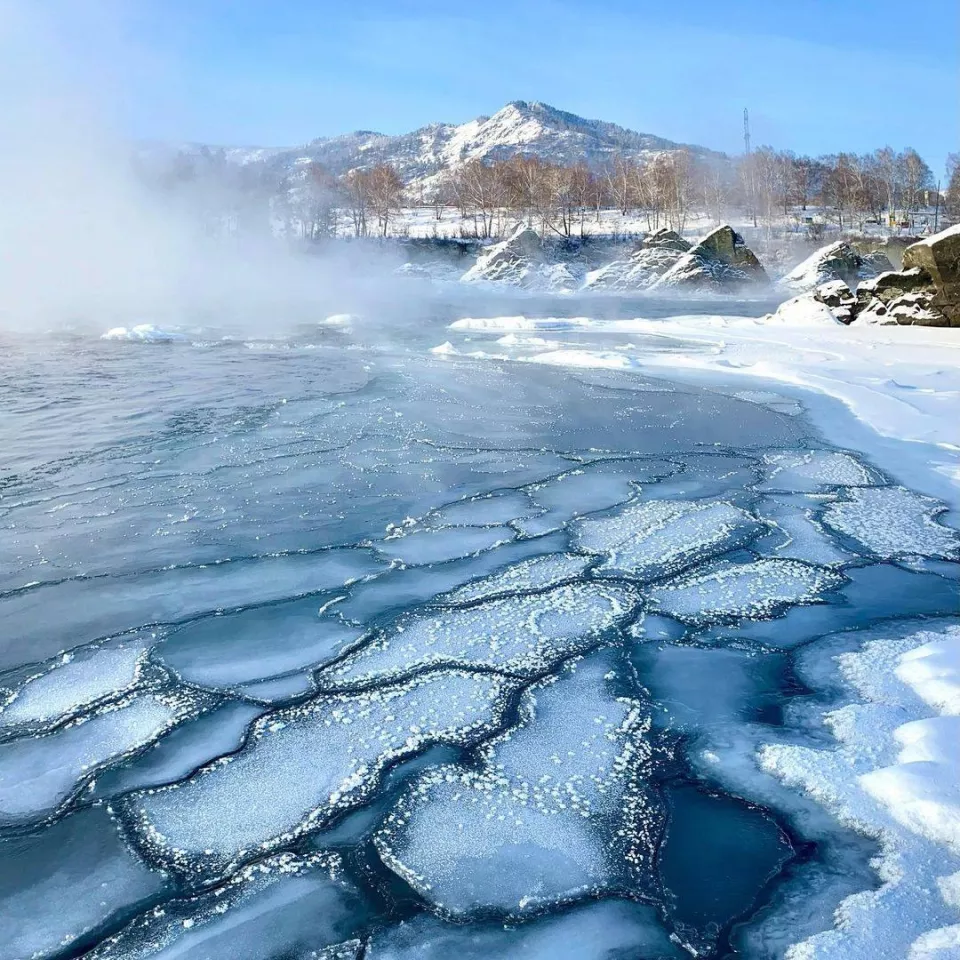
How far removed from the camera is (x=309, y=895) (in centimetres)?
165

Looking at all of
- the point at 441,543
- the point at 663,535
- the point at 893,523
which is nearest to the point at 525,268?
the point at 893,523

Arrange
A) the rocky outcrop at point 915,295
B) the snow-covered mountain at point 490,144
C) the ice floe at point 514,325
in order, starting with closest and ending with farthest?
the rocky outcrop at point 915,295 → the ice floe at point 514,325 → the snow-covered mountain at point 490,144

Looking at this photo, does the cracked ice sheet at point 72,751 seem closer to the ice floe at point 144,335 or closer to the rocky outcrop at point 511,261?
the ice floe at point 144,335

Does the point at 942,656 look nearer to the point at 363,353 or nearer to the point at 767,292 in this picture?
the point at 363,353

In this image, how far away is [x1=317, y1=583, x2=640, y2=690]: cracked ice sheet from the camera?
2553 mm

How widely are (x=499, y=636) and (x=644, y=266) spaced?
107 feet

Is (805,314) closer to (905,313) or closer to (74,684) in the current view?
(905,313)

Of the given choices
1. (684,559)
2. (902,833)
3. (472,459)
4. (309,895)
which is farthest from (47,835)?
(472,459)

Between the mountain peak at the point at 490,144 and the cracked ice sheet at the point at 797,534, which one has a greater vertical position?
the mountain peak at the point at 490,144

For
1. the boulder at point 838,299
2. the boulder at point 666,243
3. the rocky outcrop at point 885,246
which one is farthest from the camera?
the boulder at point 666,243

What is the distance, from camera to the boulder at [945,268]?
35.4ft

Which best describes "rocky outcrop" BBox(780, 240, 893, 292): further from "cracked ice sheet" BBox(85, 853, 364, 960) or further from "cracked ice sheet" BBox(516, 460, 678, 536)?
"cracked ice sheet" BBox(85, 853, 364, 960)

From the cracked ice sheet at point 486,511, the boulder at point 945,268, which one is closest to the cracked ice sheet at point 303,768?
the cracked ice sheet at point 486,511

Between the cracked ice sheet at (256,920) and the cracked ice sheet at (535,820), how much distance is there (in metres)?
0.17
